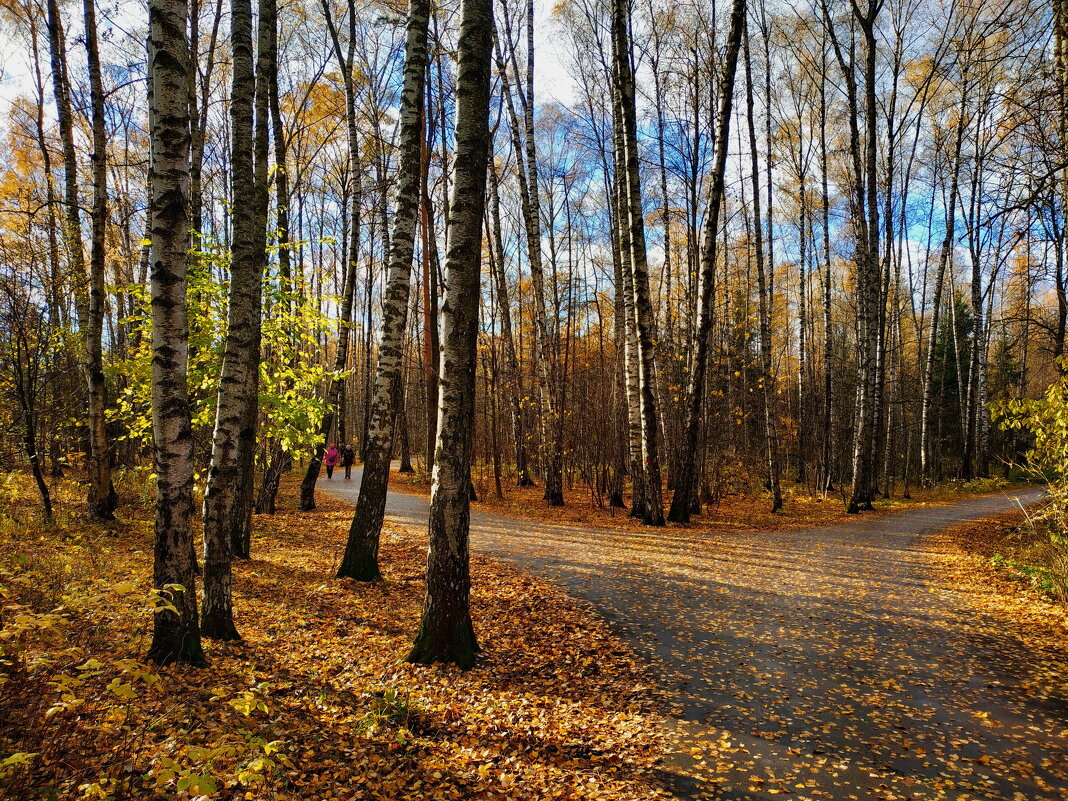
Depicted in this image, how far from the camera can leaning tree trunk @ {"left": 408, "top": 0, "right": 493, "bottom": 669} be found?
4.63 metres

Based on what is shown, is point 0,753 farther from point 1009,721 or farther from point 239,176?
point 1009,721

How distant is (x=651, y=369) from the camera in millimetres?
11977

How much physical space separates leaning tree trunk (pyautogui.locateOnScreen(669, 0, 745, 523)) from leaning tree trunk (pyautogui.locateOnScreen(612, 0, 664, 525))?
77cm

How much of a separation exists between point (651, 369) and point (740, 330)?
12.6 metres

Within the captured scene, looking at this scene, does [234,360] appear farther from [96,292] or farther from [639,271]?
[639,271]

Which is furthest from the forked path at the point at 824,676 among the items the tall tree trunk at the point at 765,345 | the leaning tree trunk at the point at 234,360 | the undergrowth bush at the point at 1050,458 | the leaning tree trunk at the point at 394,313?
the tall tree trunk at the point at 765,345

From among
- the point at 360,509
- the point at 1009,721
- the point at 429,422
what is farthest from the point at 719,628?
the point at 429,422

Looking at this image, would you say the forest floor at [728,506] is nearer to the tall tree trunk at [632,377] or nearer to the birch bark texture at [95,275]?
the tall tree trunk at [632,377]

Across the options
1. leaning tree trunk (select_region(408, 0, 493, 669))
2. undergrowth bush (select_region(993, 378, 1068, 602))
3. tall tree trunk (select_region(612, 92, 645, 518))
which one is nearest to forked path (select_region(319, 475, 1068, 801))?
undergrowth bush (select_region(993, 378, 1068, 602))

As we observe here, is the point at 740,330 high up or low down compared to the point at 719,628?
up

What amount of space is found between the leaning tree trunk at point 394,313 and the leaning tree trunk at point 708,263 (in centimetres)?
746

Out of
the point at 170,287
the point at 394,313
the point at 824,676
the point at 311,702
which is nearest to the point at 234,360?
the point at 170,287

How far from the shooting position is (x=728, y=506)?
16.6 m

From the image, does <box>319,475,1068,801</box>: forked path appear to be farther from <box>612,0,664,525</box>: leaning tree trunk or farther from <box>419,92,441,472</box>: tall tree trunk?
<box>419,92,441,472</box>: tall tree trunk
